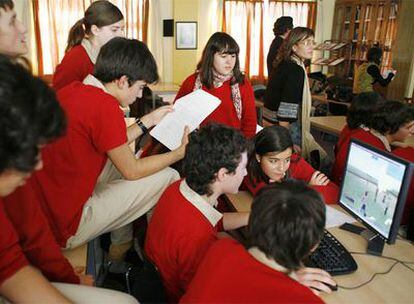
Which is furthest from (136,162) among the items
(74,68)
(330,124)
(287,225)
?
(330,124)

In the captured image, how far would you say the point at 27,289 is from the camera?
959 mm

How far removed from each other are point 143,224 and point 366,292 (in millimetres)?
1157

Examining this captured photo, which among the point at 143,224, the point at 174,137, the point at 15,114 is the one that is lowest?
the point at 143,224

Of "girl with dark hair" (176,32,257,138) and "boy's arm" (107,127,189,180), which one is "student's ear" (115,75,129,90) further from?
"girl with dark hair" (176,32,257,138)

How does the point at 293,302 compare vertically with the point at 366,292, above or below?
above

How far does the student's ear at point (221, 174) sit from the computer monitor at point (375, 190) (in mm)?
516

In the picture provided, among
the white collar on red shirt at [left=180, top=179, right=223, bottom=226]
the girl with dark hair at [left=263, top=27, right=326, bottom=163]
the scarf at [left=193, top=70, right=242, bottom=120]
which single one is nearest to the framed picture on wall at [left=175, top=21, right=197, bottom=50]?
the girl with dark hair at [left=263, top=27, right=326, bottom=163]

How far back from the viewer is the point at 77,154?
143 cm

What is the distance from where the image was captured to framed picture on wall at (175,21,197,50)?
21.7 feet

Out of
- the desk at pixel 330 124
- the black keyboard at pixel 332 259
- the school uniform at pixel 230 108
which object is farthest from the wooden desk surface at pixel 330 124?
the black keyboard at pixel 332 259

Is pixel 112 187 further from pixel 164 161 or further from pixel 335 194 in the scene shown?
pixel 335 194

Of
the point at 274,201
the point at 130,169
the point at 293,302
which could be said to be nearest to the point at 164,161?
the point at 130,169

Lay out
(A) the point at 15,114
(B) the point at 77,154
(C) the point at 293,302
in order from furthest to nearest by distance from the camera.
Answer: (B) the point at 77,154
(C) the point at 293,302
(A) the point at 15,114

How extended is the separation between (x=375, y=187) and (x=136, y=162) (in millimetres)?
958
